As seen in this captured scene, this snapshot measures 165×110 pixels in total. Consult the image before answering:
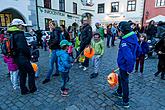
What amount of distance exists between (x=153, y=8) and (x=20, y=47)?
919 inches

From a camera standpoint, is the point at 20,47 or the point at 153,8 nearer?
the point at 20,47

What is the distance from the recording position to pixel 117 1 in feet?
91.8

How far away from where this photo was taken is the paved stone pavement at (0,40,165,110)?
385 centimetres

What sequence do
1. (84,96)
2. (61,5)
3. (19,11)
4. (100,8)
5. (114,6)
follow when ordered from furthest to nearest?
(100,8) < (114,6) < (61,5) < (19,11) < (84,96)

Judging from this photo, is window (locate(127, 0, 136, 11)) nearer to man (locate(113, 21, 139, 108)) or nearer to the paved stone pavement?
the paved stone pavement

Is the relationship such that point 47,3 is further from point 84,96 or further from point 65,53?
point 84,96

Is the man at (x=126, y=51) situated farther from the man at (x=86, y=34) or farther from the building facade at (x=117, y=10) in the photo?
the building facade at (x=117, y=10)

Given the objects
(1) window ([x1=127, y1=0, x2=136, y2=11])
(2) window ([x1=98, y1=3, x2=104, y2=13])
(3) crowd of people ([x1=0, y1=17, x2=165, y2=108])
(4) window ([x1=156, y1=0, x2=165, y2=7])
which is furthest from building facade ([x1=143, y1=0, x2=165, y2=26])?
(3) crowd of people ([x1=0, y1=17, x2=165, y2=108])

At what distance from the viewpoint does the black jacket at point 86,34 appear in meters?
6.18

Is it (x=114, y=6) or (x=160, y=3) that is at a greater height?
(x=114, y=6)

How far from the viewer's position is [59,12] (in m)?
22.3

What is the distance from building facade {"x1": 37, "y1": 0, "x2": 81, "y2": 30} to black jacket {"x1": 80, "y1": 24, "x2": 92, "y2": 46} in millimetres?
14213

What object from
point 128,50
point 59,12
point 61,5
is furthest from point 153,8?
point 128,50

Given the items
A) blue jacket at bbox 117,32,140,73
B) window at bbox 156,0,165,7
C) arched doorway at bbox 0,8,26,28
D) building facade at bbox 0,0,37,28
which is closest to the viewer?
blue jacket at bbox 117,32,140,73
